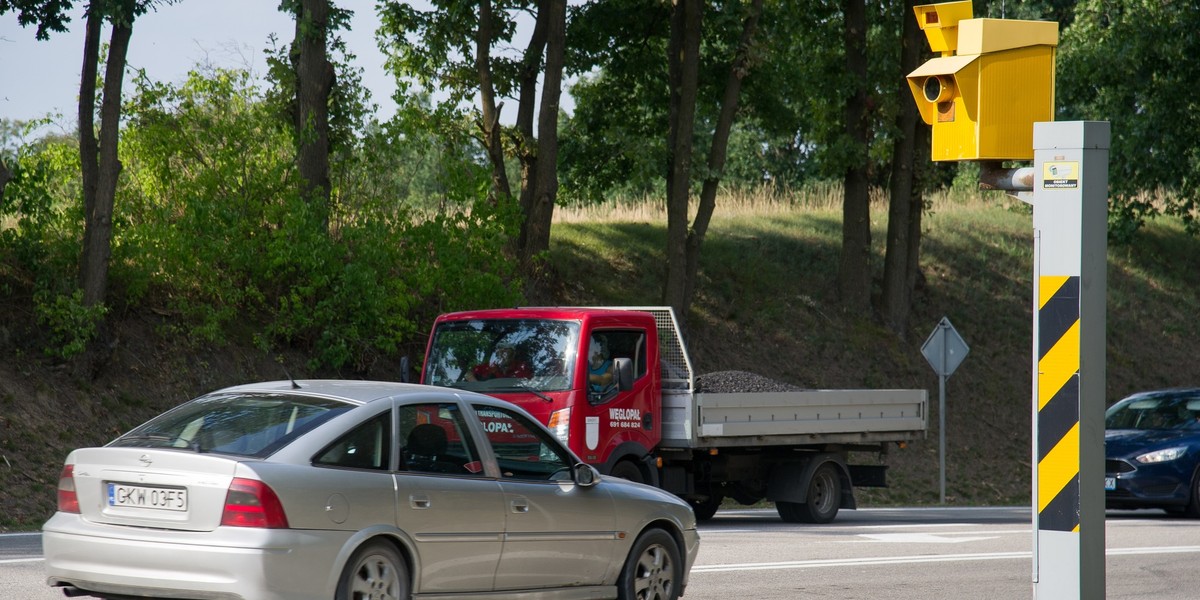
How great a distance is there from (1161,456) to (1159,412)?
5.26 ft

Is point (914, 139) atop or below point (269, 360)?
atop

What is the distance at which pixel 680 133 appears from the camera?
24328 millimetres

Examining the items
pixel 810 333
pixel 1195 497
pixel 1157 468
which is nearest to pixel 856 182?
pixel 810 333

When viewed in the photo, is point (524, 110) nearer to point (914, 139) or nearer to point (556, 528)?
point (914, 139)

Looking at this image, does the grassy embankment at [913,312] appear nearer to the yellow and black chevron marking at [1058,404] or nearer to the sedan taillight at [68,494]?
the sedan taillight at [68,494]

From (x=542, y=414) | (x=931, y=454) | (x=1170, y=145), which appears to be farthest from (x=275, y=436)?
(x=1170, y=145)

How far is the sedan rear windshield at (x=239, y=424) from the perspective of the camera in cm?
706

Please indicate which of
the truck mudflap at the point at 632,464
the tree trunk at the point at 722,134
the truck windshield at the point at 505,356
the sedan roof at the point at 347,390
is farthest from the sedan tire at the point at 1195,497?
the sedan roof at the point at 347,390

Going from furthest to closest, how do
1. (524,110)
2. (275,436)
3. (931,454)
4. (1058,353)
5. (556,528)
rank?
1. (931,454)
2. (524,110)
3. (556,528)
4. (275,436)
5. (1058,353)

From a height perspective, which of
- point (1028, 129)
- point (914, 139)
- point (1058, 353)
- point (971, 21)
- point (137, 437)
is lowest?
point (137, 437)

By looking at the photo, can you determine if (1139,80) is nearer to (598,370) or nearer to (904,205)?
(904,205)

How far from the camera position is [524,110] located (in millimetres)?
24281

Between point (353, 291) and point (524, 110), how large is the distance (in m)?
6.58

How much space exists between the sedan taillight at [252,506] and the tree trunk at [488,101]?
16.3m
